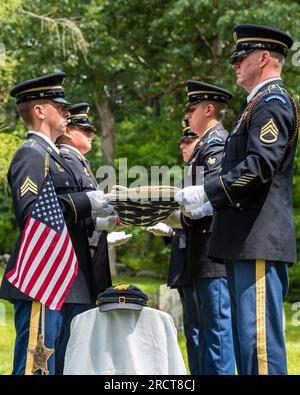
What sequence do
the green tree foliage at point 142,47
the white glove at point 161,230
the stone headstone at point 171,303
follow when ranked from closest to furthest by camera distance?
the white glove at point 161,230 < the stone headstone at point 171,303 < the green tree foliage at point 142,47

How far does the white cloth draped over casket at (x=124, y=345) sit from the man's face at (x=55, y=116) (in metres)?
1.53

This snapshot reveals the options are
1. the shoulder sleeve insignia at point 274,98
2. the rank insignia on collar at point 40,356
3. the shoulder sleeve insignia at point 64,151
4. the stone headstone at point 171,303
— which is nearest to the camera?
the shoulder sleeve insignia at point 274,98

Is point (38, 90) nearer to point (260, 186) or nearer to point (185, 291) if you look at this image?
point (260, 186)

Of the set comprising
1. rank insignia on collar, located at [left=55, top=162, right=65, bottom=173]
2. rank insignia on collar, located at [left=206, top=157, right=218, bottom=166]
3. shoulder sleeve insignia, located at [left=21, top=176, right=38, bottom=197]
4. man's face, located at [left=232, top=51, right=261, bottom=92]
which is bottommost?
shoulder sleeve insignia, located at [left=21, top=176, right=38, bottom=197]

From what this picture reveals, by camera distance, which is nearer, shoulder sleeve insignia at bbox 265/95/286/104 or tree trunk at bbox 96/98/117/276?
shoulder sleeve insignia at bbox 265/95/286/104

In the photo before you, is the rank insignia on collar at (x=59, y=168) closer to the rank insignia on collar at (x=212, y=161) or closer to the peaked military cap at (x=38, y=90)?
the peaked military cap at (x=38, y=90)

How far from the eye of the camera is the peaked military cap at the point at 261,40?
4.82m

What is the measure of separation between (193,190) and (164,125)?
15192 millimetres

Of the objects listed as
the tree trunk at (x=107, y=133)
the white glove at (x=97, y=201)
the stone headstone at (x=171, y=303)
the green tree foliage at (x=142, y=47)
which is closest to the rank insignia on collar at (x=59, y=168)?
the white glove at (x=97, y=201)

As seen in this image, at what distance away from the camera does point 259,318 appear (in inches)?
175

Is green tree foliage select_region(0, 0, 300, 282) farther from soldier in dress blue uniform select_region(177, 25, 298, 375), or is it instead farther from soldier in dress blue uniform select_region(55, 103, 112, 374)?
soldier in dress blue uniform select_region(177, 25, 298, 375)

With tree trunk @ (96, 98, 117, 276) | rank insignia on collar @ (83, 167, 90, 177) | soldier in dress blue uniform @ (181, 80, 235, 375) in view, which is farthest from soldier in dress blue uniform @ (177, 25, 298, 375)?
tree trunk @ (96, 98, 117, 276)

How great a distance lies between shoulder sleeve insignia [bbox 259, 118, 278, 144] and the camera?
178 inches
